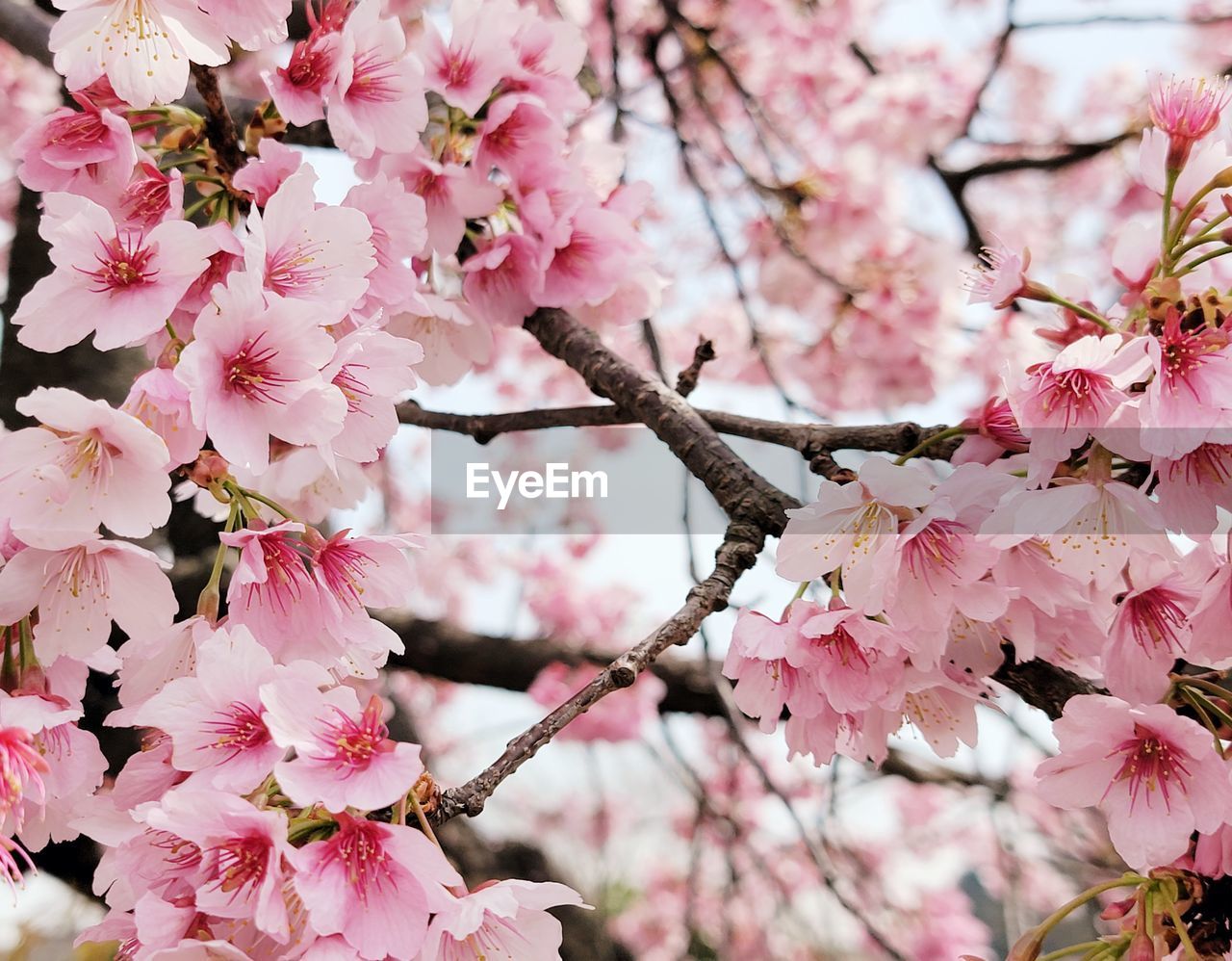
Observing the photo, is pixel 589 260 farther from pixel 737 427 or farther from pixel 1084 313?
pixel 1084 313

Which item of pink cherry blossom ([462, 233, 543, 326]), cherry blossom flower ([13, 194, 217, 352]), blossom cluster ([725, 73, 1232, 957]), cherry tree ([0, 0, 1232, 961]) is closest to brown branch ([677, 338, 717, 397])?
cherry tree ([0, 0, 1232, 961])

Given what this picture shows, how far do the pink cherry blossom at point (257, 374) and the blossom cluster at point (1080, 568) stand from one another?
1.27ft

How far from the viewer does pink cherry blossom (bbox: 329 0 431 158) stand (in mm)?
976

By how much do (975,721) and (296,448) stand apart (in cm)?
71

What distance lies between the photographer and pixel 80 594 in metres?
0.76

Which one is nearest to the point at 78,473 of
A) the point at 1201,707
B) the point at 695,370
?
the point at 695,370

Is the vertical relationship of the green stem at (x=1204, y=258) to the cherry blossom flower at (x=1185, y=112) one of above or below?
below

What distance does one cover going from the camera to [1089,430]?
793mm

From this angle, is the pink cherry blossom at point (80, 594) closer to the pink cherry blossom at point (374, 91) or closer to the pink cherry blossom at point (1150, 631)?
the pink cherry blossom at point (374, 91)

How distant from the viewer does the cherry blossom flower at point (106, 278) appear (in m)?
0.78

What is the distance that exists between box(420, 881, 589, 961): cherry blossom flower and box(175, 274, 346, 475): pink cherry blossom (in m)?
0.34

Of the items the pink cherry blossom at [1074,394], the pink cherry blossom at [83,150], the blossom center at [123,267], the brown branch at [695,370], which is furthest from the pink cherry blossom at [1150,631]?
the pink cherry blossom at [83,150]

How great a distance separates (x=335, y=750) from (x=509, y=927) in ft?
0.56

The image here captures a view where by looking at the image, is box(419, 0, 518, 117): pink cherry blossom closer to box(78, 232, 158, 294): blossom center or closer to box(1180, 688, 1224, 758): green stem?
box(78, 232, 158, 294): blossom center
